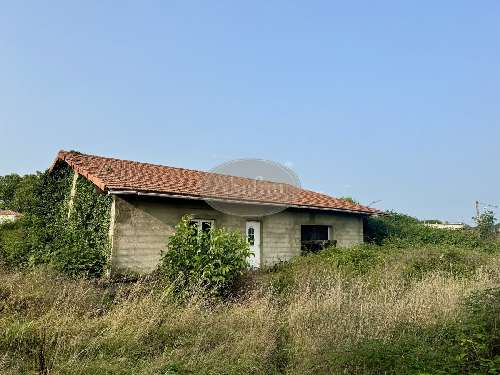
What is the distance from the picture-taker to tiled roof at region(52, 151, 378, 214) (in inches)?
424

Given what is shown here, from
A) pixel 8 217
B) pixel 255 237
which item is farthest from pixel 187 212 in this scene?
pixel 8 217

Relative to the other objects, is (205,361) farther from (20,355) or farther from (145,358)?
(20,355)

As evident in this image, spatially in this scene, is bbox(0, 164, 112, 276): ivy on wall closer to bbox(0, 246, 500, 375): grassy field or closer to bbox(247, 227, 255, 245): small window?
bbox(0, 246, 500, 375): grassy field

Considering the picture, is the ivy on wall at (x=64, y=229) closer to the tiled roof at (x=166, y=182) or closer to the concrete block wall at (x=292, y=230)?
the tiled roof at (x=166, y=182)

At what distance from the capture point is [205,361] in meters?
4.60

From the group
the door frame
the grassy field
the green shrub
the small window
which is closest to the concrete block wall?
the door frame

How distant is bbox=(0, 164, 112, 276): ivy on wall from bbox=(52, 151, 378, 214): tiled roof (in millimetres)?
608

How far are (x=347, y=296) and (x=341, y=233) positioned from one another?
9.69 m

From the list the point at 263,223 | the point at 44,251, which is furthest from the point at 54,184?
the point at 263,223

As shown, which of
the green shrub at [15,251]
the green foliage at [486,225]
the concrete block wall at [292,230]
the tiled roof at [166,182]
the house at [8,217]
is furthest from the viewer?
the green foliage at [486,225]

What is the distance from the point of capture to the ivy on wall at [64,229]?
32.9 ft

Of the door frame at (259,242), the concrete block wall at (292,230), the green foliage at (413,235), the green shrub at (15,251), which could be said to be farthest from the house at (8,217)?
the green foliage at (413,235)

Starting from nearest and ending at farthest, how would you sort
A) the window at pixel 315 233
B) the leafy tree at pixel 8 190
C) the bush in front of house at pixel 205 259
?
the bush in front of house at pixel 205 259, the window at pixel 315 233, the leafy tree at pixel 8 190

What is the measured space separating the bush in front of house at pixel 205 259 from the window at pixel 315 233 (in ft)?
20.6
